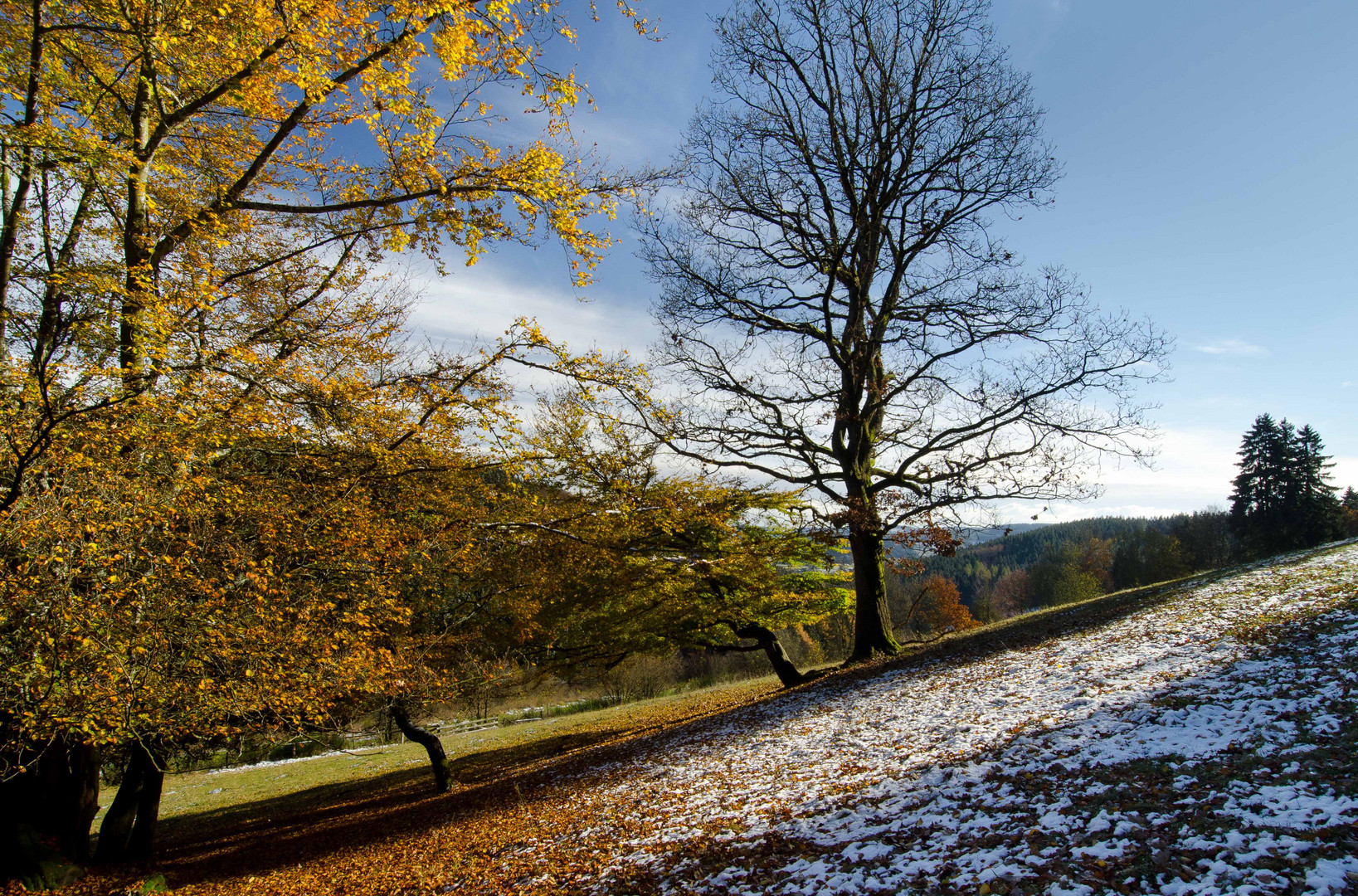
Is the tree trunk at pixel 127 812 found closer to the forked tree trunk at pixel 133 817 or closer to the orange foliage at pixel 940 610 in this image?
the forked tree trunk at pixel 133 817

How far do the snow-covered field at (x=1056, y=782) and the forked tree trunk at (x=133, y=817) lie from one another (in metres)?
7.52

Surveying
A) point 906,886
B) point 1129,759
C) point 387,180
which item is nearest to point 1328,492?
point 1129,759

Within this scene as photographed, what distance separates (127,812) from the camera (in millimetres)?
9883

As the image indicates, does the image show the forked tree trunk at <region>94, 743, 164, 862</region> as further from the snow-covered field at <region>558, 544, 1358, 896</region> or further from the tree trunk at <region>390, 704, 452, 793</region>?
the snow-covered field at <region>558, 544, 1358, 896</region>

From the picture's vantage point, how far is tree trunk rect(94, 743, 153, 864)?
31.2 feet

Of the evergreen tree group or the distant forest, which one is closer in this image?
the evergreen tree group

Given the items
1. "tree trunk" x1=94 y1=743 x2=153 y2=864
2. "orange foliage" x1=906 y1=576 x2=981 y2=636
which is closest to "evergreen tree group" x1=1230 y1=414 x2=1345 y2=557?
"orange foliage" x1=906 y1=576 x2=981 y2=636

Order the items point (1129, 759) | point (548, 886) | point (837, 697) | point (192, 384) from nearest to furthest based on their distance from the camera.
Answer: point (1129, 759), point (548, 886), point (192, 384), point (837, 697)

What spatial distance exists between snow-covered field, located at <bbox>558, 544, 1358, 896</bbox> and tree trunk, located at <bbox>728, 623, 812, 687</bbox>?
5.96 meters

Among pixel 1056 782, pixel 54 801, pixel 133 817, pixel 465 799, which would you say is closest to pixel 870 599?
pixel 1056 782

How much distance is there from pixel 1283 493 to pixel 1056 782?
1879 inches

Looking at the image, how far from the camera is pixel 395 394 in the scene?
8578 millimetres

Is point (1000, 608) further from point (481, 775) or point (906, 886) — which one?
point (906, 886)

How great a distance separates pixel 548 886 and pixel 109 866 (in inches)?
334
